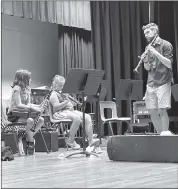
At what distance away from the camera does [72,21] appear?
8789mm

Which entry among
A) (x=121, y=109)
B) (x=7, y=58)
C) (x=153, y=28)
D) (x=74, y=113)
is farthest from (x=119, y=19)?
(x=153, y=28)

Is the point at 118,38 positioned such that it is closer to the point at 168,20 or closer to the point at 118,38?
the point at 118,38

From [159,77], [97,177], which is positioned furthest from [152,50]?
[97,177]

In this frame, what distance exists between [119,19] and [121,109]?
192 centimetres

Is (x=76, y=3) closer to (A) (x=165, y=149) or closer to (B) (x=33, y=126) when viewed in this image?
(B) (x=33, y=126)

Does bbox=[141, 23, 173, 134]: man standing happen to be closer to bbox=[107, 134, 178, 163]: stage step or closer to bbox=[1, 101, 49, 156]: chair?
bbox=[107, 134, 178, 163]: stage step

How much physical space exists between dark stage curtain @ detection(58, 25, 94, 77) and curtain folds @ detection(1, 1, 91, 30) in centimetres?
28

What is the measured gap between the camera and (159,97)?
434 cm

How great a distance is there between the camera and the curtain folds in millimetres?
7664

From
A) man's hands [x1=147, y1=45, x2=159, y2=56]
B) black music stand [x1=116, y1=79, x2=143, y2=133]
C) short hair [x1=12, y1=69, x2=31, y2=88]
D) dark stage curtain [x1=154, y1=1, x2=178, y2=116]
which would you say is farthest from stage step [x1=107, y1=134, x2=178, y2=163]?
dark stage curtain [x1=154, y1=1, x2=178, y2=116]

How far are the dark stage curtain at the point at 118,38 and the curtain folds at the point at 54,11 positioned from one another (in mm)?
270

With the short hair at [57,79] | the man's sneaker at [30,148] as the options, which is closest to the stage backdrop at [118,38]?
the short hair at [57,79]

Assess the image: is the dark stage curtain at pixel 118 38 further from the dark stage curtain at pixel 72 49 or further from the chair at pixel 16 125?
the chair at pixel 16 125

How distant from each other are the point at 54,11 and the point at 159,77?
14.6ft
